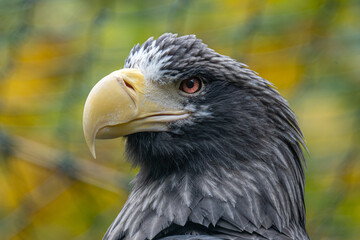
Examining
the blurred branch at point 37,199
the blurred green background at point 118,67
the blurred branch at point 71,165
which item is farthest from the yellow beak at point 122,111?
the blurred branch at point 37,199

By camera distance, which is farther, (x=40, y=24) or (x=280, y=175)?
(x=40, y=24)

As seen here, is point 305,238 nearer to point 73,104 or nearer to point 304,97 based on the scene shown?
point 304,97

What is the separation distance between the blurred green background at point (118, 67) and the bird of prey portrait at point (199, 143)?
2251 mm

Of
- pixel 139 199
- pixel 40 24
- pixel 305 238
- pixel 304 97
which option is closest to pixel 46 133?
pixel 40 24

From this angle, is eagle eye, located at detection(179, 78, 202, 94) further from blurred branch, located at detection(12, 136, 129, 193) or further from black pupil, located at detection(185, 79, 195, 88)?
blurred branch, located at detection(12, 136, 129, 193)

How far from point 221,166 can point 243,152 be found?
0.36ft

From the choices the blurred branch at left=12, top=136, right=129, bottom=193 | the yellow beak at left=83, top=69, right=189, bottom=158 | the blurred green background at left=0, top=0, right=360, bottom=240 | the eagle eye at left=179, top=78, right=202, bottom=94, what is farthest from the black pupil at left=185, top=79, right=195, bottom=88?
the blurred branch at left=12, top=136, right=129, bottom=193

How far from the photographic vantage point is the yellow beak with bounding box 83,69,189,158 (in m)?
2.45

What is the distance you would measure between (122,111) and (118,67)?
2.87m

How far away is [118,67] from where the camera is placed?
532 centimetres

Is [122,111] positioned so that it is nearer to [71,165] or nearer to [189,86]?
[189,86]

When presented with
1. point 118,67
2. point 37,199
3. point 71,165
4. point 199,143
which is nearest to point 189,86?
point 199,143

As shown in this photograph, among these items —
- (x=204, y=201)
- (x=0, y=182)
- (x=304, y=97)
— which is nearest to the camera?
(x=204, y=201)

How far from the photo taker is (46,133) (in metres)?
5.55
